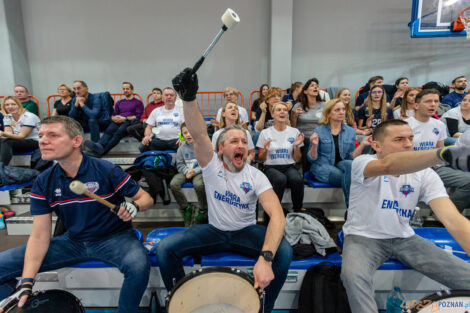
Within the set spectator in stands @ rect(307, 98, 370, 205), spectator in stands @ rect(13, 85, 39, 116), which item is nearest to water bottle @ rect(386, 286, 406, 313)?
spectator in stands @ rect(307, 98, 370, 205)

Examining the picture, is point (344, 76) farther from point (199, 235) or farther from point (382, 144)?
point (199, 235)

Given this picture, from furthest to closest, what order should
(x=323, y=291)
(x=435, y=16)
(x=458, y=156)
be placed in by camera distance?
(x=435, y=16) < (x=323, y=291) < (x=458, y=156)

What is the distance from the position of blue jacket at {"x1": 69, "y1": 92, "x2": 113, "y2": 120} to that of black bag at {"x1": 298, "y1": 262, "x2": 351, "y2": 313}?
4.24 metres

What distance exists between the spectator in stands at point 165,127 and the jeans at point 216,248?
235 cm

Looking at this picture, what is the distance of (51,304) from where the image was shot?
1128mm

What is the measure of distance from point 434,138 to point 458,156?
252 cm

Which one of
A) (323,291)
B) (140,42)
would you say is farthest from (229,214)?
(140,42)

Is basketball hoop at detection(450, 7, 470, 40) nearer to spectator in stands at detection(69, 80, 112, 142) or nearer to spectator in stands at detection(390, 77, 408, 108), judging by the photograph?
spectator in stands at detection(390, 77, 408, 108)

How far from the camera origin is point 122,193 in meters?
1.67

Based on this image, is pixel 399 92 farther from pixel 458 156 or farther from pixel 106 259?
pixel 106 259

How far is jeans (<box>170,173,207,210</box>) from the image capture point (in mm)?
2795

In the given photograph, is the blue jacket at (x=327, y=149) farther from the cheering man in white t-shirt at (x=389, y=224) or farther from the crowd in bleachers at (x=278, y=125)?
the cheering man in white t-shirt at (x=389, y=224)

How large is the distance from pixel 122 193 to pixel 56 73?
20.6 feet

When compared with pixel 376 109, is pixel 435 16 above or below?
above
